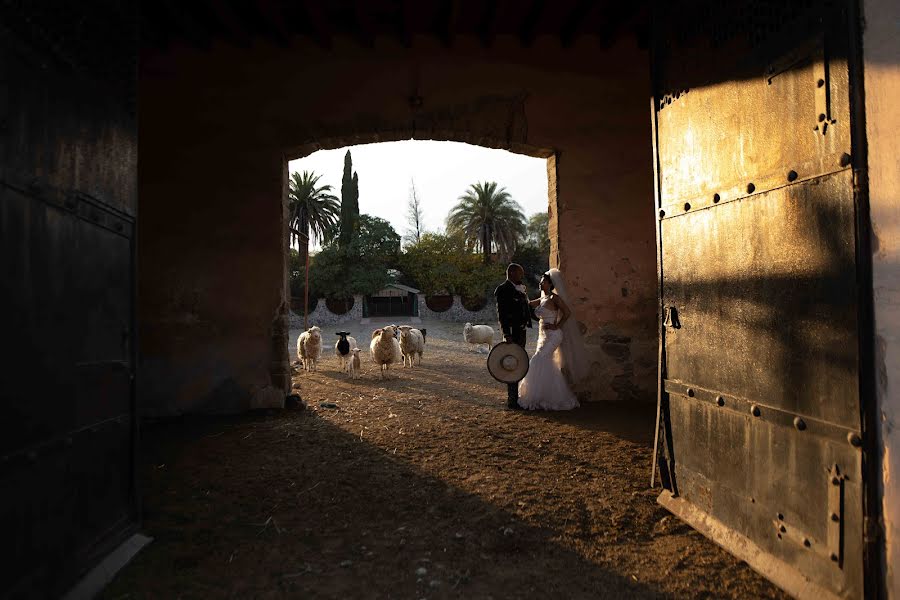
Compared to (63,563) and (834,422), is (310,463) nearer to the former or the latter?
(63,563)

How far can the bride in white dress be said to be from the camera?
6418mm

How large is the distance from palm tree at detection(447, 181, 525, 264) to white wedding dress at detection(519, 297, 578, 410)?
93.2ft

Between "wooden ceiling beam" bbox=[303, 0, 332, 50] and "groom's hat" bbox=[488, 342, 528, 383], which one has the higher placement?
"wooden ceiling beam" bbox=[303, 0, 332, 50]

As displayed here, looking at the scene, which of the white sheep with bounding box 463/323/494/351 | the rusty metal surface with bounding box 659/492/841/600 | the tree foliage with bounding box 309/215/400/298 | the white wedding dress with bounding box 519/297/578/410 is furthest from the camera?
the tree foliage with bounding box 309/215/400/298

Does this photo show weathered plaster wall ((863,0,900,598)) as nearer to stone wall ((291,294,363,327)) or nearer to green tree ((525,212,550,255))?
stone wall ((291,294,363,327))

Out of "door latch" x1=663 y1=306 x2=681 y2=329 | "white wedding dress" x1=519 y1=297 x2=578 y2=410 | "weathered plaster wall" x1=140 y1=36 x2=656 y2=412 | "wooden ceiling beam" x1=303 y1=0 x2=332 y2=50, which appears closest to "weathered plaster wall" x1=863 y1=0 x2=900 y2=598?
"door latch" x1=663 y1=306 x2=681 y2=329

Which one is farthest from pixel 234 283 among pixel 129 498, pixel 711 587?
pixel 711 587

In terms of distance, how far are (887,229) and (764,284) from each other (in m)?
0.63

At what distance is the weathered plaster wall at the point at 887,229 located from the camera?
1.84m

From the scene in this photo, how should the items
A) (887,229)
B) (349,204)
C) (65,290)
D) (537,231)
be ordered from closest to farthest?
(887,229)
(65,290)
(349,204)
(537,231)

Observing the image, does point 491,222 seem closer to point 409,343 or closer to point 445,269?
point 445,269

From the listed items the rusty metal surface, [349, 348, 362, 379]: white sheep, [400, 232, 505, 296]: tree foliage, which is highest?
[400, 232, 505, 296]: tree foliage

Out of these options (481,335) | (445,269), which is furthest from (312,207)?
(481,335)

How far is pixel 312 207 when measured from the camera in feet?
Answer: 113
